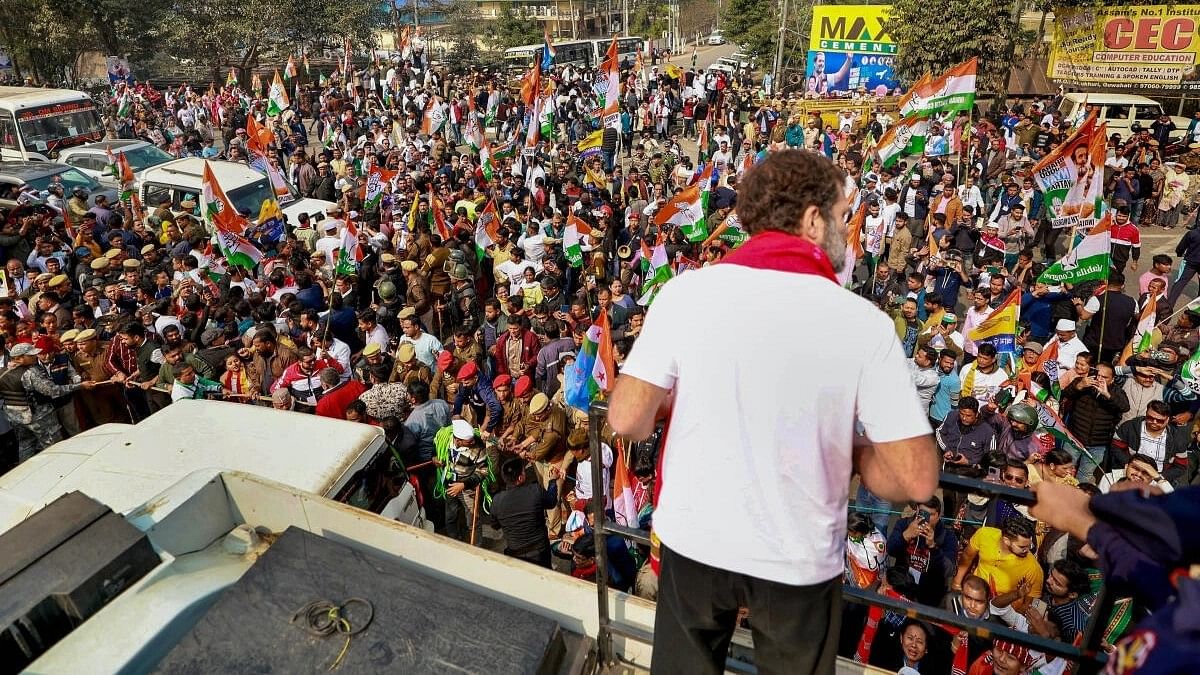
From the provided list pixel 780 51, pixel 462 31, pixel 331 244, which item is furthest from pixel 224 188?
pixel 462 31

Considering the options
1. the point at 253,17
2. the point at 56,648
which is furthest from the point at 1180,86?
the point at 253,17

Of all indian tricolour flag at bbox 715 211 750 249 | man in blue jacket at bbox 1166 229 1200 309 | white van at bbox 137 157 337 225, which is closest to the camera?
indian tricolour flag at bbox 715 211 750 249

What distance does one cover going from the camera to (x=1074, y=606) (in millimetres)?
4469

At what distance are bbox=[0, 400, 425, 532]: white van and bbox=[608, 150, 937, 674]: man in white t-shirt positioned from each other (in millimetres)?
3413

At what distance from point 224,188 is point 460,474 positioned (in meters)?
10.2

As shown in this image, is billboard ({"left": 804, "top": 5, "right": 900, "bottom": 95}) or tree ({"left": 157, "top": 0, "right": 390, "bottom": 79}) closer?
billboard ({"left": 804, "top": 5, "right": 900, "bottom": 95})

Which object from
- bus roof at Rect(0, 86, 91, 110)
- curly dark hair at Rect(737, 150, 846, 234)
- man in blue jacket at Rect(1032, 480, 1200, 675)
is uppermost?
curly dark hair at Rect(737, 150, 846, 234)

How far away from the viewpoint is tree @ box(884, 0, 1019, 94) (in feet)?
78.5

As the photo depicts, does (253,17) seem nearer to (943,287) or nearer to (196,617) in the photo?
(943,287)

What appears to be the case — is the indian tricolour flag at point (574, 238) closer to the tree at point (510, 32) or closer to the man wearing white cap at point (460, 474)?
the man wearing white cap at point (460, 474)

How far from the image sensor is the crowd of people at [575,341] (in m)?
5.00

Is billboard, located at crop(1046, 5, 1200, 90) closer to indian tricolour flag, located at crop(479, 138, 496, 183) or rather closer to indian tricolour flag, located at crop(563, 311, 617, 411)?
indian tricolour flag, located at crop(479, 138, 496, 183)

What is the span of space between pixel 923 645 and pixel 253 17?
128 ft

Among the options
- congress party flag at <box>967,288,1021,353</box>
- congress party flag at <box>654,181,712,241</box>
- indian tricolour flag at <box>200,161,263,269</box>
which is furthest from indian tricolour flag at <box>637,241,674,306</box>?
indian tricolour flag at <box>200,161,263,269</box>
